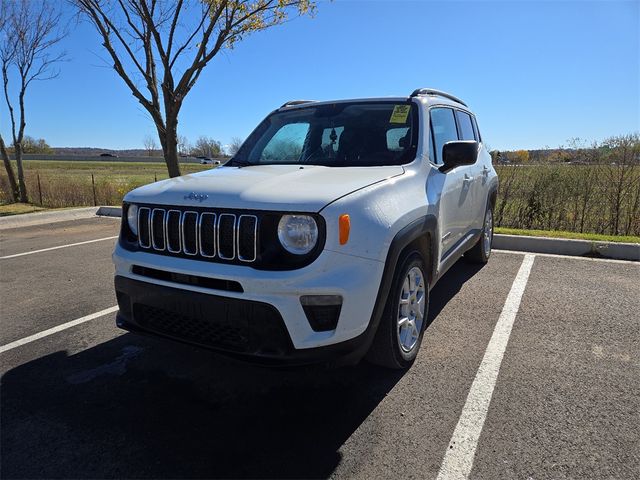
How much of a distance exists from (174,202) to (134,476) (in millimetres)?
1509

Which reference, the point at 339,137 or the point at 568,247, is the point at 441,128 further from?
the point at 568,247

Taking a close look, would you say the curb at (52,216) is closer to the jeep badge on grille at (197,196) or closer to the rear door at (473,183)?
the rear door at (473,183)

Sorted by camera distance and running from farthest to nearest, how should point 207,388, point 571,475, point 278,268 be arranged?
point 207,388 < point 278,268 < point 571,475

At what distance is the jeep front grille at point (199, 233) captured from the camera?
248cm

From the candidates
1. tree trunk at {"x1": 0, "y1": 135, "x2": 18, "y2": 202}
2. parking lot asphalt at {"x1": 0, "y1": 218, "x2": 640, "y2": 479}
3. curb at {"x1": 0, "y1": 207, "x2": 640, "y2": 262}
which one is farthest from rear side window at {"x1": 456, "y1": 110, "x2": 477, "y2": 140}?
tree trunk at {"x1": 0, "y1": 135, "x2": 18, "y2": 202}

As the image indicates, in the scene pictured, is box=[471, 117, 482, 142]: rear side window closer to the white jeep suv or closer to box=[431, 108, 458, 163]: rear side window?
box=[431, 108, 458, 163]: rear side window

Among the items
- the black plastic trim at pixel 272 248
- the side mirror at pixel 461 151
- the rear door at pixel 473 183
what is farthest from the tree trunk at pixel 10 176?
the side mirror at pixel 461 151

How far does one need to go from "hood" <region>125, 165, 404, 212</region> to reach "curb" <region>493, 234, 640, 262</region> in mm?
4713

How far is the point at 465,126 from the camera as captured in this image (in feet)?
17.2

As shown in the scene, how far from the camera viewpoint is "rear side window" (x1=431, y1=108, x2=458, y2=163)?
3.89m

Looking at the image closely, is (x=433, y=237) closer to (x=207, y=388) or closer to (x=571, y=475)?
(x=571, y=475)

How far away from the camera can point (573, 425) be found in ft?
8.40

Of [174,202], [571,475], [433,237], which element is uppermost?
[174,202]

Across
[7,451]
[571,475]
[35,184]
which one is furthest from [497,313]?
[35,184]
